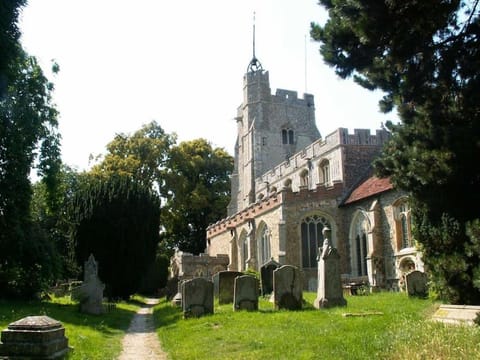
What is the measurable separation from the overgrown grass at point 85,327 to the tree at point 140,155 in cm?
2093

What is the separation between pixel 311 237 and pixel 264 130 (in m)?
16.2

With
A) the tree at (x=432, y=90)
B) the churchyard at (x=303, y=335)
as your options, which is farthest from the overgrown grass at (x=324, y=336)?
Answer: the tree at (x=432, y=90)

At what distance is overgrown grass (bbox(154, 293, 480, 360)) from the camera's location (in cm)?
609

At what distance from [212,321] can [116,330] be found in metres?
2.75

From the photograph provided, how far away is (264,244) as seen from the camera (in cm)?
2636

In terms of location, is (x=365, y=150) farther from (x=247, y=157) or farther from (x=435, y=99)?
(x=435, y=99)

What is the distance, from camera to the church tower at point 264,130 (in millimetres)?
37656

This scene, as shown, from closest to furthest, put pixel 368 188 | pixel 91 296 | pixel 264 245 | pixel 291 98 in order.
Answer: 1. pixel 91 296
2. pixel 368 188
3. pixel 264 245
4. pixel 291 98

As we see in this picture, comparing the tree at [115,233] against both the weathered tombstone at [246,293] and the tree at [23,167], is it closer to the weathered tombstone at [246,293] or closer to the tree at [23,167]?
the tree at [23,167]

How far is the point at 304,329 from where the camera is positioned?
847cm

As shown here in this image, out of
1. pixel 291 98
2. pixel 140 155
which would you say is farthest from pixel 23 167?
pixel 291 98

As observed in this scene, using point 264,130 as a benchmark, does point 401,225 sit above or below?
below

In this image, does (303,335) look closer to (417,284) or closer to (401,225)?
(417,284)

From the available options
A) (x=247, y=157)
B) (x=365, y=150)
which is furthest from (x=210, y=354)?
(x=247, y=157)
